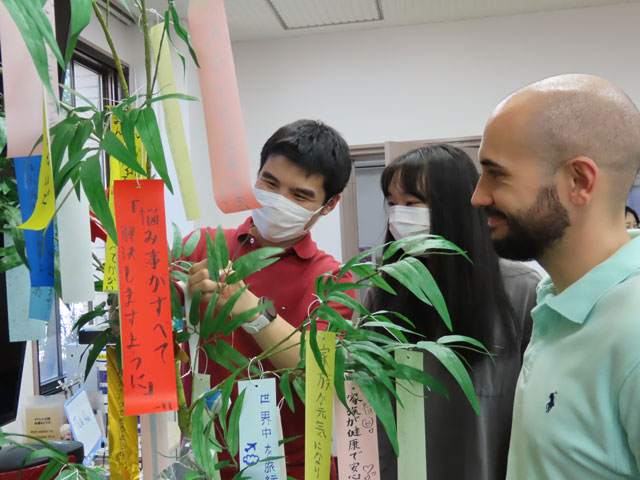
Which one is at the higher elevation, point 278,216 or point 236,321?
point 278,216

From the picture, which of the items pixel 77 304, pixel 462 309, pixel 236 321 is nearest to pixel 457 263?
pixel 462 309

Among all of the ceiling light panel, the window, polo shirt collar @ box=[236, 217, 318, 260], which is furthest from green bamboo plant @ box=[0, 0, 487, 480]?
the ceiling light panel

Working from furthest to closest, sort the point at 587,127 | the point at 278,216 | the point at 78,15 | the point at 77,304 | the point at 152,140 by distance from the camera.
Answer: the point at 77,304
the point at 278,216
the point at 587,127
the point at 152,140
the point at 78,15

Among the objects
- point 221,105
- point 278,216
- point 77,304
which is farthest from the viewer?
point 77,304

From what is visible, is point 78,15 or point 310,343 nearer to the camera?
point 78,15

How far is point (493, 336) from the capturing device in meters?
1.30

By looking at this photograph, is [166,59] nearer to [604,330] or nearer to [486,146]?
[486,146]

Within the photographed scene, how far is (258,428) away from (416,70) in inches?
146

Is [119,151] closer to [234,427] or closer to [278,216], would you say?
[234,427]

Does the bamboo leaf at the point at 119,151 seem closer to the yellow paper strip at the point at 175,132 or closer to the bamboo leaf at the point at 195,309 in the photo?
the yellow paper strip at the point at 175,132

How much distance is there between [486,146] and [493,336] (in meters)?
0.54

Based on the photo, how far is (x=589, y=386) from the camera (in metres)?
0.79

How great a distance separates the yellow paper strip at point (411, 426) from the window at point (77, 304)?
5.19ft

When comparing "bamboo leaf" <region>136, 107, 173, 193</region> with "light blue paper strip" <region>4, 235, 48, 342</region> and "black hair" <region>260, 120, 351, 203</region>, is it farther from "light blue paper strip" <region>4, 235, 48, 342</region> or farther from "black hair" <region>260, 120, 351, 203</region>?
"black hair" <region>260, 120, 351, 203</region>
